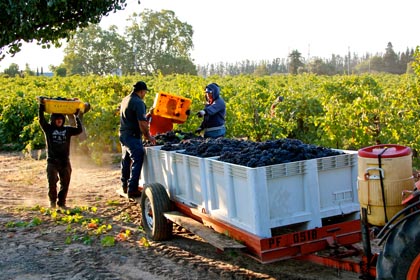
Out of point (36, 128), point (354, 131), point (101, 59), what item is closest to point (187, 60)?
point (101, 59)

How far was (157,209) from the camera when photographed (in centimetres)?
689

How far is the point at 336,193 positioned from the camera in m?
5.31

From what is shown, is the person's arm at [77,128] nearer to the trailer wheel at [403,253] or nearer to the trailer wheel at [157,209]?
the trailer wheel at [157,209]

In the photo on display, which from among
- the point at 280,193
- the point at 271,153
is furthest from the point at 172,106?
the point at 280,193

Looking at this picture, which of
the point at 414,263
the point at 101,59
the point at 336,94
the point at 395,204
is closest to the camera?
the point at 414,263

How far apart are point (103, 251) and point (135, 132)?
2.02 m

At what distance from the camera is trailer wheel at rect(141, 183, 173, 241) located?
22.6 ft

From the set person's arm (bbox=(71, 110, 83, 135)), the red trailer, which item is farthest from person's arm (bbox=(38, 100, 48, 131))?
the red trailer

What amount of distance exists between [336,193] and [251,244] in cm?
107

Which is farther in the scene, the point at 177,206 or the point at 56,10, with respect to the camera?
the point at 56,10

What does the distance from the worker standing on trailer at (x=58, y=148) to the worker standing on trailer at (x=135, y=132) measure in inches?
56.9

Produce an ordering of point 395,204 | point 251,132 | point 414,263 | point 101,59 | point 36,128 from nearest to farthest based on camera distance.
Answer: point 414,263, point 395,204, point 251,132, point 36,128, point 101,59

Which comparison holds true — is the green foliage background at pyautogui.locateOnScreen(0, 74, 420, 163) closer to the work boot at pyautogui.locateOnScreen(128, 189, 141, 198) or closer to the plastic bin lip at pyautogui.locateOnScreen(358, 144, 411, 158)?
the work boot at pyautogui.locateOnScreen(128, 189, 141, 198)

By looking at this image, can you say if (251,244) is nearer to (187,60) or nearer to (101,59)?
(187,60)
